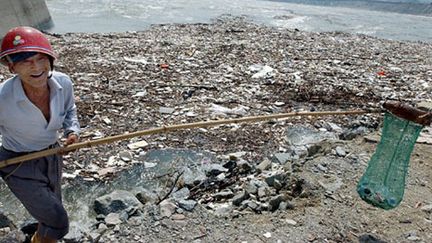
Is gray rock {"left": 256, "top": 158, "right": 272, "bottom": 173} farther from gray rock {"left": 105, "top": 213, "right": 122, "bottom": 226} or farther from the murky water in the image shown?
the murky water

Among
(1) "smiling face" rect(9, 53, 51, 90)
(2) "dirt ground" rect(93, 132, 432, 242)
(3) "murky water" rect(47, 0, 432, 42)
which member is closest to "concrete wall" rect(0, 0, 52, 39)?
(3) "murky water" rect(47, 0, 432, 42)

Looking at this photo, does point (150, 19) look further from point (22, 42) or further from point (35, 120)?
point (22, 42)

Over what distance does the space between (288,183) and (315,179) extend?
27 centimetres

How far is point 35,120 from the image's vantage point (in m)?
2.49

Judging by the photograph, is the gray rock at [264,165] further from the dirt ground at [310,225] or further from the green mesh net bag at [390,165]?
the green mesh net bag at [390,165]

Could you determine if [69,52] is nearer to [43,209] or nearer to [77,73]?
[77,73]

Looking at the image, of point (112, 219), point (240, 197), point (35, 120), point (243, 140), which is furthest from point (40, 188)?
point (243, 140)

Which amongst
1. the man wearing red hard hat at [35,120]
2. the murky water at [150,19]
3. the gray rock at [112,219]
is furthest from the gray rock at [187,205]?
the murky water at [150,19]

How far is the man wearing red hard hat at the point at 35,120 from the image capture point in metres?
2.29

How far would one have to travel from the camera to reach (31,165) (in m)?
2.58

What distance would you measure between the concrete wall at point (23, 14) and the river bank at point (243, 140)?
12.3 feet

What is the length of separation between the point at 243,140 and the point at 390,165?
2.65 metres

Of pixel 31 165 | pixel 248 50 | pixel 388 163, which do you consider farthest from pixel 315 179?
pixel 248 50

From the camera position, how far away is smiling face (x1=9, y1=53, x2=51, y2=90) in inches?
90.5
